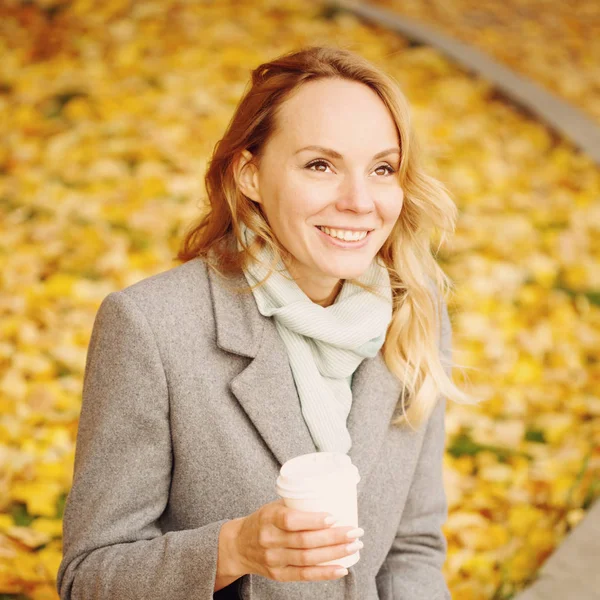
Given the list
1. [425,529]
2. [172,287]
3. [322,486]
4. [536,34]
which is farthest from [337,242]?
[536,34]

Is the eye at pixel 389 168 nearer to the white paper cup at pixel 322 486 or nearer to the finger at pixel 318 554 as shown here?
the white paper cup at pixel 322 486

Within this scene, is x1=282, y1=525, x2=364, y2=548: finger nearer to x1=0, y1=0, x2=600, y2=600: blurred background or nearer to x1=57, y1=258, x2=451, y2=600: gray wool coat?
x1=57, y1=258, x2=451, y2=600: gray wool coat

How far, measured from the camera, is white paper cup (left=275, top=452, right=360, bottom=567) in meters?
1.40

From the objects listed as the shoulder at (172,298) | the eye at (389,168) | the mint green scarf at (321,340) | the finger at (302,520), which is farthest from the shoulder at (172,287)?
the finger at (302,520)

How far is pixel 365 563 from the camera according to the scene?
2.00 metres

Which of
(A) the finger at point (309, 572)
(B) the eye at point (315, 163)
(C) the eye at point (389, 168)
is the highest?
(C) the eye at point (389, 168)

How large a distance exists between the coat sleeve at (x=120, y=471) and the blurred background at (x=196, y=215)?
2.66 ft

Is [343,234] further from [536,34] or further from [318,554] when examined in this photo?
[536,34]

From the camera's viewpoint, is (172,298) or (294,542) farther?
(172,298)

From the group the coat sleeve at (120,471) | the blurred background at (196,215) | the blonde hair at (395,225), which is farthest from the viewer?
the blurred background at (196,215)

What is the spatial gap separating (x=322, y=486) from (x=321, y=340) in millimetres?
592

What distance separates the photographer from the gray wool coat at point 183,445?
1725 mm

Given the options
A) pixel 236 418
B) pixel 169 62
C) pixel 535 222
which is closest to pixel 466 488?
pixel 236 418

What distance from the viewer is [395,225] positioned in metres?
2.22
